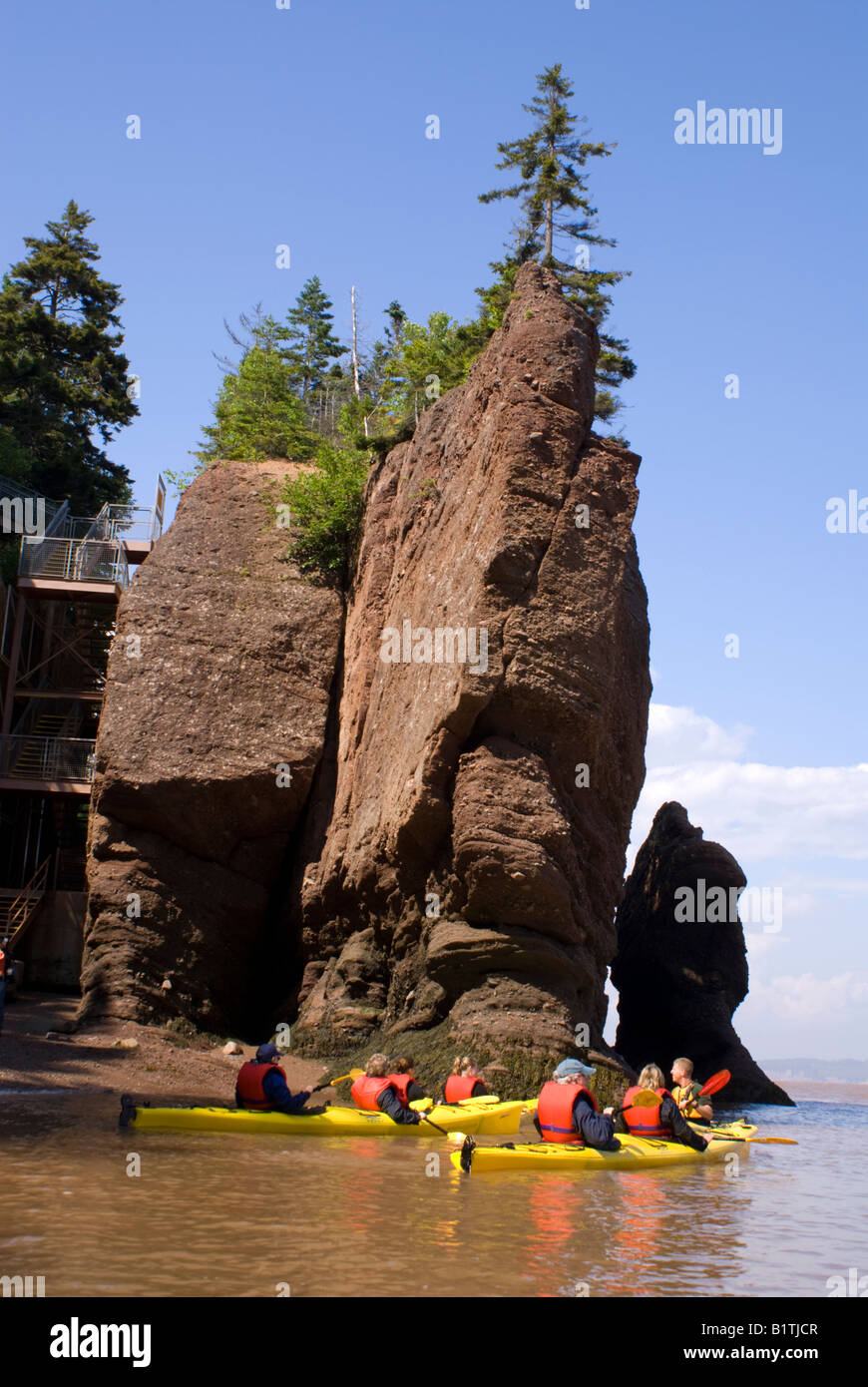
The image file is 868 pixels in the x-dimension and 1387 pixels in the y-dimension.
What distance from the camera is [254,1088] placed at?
1327cm

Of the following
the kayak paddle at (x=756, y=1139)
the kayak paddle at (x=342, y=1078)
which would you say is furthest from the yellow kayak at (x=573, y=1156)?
the kayak paddle at (x=342, y=1078)

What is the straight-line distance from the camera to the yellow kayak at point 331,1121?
39.9 feet

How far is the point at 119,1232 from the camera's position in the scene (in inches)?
265

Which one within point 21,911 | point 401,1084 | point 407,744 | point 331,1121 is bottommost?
point 331,1121

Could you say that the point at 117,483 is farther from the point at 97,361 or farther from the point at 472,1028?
the point at 472,1028

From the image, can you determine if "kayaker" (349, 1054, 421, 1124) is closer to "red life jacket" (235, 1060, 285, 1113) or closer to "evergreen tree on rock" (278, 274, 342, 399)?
"red life jacket" (235, 1060, 285, 1113)

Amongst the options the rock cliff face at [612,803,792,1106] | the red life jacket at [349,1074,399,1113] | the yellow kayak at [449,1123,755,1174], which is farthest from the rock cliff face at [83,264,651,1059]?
the rock cliff face at [612,803,792,1106]

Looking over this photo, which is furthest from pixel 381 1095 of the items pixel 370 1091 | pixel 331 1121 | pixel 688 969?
pixel 688 969

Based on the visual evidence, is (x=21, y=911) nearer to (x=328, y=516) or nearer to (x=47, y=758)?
(x=47, y=758)

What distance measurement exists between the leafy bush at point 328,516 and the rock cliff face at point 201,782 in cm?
92

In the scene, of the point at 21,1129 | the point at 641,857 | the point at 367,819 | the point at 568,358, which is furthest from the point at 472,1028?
the point at 641,857

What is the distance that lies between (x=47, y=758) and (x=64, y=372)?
22.1m

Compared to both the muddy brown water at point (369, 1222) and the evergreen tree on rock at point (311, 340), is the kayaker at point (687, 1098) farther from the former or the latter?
the evergreen tree on rock at point (311, 340)
